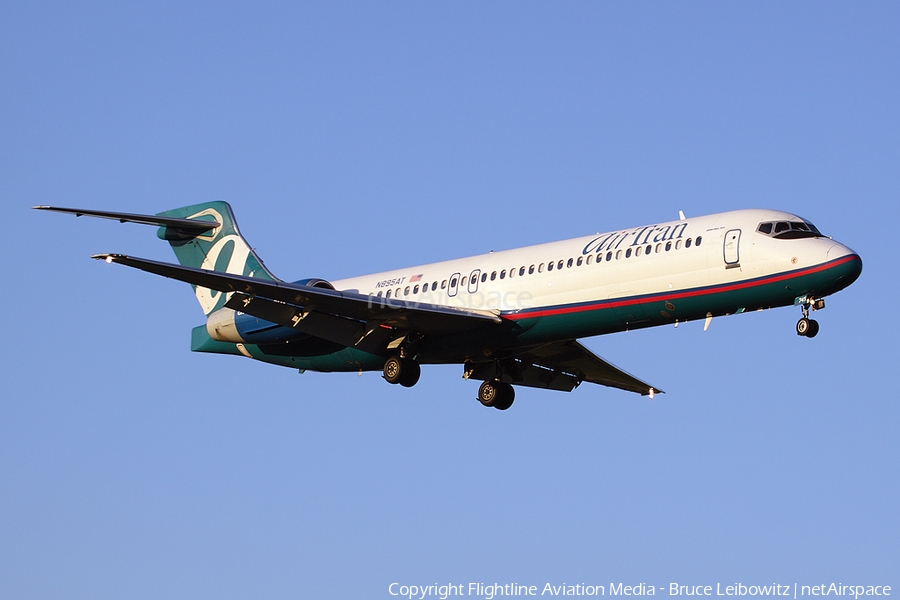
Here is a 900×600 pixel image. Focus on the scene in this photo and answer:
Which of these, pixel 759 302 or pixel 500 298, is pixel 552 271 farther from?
pixel 759 302

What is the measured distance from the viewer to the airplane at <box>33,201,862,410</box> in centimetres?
2277

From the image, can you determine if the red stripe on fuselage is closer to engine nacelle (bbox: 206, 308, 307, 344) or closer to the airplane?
the airplane

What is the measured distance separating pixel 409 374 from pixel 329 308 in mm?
2404

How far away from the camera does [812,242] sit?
22609mm

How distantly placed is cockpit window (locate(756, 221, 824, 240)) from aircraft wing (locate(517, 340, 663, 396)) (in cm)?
645

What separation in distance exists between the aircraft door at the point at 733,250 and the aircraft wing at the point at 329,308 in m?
5.18

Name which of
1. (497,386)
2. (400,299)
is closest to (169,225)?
(400,299)

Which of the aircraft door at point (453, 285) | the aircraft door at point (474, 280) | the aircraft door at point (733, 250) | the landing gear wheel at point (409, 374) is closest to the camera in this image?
the aircraft door at point (733, 250)

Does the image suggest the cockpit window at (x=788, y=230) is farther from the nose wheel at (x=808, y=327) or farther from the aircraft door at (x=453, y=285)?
the aircraft door at (x=453, y=285)

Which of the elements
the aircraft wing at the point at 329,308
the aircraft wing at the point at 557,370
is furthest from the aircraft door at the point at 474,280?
the aircraft wing at the point at 557,370

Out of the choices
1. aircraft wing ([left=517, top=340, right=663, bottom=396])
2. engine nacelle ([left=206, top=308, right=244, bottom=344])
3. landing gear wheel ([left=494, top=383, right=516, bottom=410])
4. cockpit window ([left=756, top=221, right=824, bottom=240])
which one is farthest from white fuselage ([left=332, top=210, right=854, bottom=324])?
engine nacelle ([left=206, top=308, right=244, bottom=344])

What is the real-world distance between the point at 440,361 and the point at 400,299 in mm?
1912

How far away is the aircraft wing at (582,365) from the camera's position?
93.5ft

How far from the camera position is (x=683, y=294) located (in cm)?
2327
